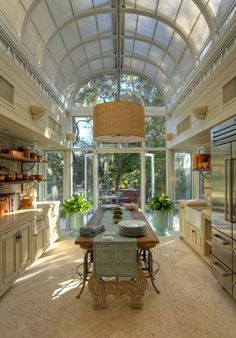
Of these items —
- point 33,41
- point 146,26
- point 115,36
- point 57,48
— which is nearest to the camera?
point 33,41

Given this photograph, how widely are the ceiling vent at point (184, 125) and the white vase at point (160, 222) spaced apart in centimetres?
201

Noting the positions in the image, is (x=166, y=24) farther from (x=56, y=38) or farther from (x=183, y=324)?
(x=183, y=324)

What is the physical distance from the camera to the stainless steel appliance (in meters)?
2.61

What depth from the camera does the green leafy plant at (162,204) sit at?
5781mm

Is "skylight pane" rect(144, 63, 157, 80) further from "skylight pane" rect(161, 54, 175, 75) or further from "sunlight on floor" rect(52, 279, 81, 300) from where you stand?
"sunlight on floor" rect(52, 279, 81, 300)

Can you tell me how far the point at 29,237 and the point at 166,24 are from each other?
14.3 feet

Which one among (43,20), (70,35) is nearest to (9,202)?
(43,20)

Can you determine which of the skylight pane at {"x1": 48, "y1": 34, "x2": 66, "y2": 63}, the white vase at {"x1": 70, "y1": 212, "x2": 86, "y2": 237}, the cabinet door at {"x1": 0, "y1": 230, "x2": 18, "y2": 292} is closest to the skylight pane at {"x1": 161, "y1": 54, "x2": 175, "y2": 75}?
the skylight pane at {"x1": 48, "y1": 34, "x2": 66, "y2": 63}

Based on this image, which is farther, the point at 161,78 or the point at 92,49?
the point at 161,78

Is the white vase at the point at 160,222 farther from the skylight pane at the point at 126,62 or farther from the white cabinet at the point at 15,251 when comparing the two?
the skylight pane at the point at 126,62

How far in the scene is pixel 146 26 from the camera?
4773 mm

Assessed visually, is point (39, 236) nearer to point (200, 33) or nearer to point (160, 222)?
point (160, 222)

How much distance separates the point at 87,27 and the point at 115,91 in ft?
6.62

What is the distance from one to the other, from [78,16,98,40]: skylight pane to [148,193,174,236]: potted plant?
399 centimetres
